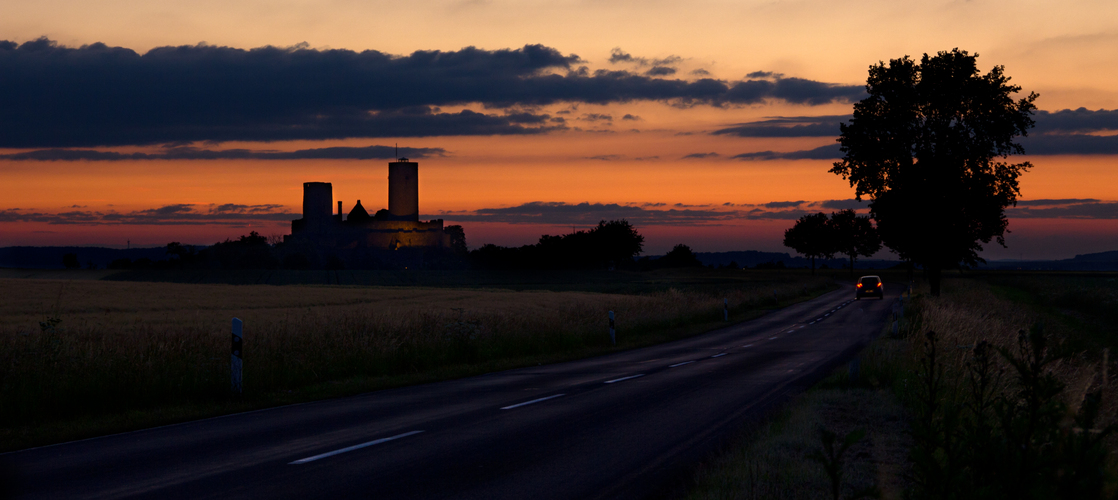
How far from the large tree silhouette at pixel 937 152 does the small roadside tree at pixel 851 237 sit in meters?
106

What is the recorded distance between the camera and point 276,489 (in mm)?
6770

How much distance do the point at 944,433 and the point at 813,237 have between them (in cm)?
14660

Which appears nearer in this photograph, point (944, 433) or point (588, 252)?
point (944, 433)

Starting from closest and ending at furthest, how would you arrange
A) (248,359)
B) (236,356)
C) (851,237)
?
(236,356) < (248,359) < (851,237)

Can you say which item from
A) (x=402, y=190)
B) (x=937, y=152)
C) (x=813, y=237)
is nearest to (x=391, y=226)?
(x=402, y=190)

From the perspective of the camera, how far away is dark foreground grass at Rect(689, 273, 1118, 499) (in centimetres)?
401

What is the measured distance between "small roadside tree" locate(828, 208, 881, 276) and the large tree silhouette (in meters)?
106

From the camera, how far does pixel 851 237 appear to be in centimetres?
14112

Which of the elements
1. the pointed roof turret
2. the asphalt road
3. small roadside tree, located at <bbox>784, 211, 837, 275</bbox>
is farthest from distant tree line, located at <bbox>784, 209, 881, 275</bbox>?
the asphalt road

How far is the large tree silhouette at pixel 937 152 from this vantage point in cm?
3556

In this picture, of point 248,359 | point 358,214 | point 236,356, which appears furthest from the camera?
Result: point 358,214

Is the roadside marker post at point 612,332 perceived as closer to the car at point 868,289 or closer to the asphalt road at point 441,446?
the asphalt road at point 441,446

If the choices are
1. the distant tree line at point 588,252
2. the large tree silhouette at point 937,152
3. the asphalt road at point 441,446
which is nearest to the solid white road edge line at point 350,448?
the asphalt road at point 441,446

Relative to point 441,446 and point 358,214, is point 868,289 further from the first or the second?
point 358,214
